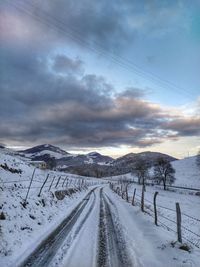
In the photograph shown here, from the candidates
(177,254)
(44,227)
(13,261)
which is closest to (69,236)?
(44,227)

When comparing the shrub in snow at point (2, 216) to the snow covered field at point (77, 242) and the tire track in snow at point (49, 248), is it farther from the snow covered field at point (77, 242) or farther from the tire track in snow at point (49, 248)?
the tire track in snow at point (49, 248)

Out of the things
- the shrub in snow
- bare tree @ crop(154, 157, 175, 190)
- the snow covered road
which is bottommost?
the snow covered road

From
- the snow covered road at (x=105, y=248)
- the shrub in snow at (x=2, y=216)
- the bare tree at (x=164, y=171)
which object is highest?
the bare tree at (x=164, y=171)

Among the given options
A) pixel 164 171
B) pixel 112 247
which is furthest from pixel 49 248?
pixel 164 171

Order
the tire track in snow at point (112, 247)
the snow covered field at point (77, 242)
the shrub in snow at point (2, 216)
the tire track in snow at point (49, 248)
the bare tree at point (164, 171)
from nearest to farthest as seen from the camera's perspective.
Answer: the tire track in snow at point (49, 248) < the tire track in snow at point (112, 247) < the snow covered field at point (77, 242) < the shrub in snow at point (2, 216) < the bare tree at point (164, 171)

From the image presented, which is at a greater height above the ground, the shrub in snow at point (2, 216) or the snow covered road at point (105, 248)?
the shrub in snow at point (2, 216)

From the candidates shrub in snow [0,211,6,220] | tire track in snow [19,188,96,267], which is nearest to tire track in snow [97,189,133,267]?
tire track in snow [19,188,96,267]

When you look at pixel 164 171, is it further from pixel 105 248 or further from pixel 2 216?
pixel 2 216

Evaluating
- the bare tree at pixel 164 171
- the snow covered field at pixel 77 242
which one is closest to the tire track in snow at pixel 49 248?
the snow covered field at pixel 77 242

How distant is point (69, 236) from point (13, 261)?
14.1 ft

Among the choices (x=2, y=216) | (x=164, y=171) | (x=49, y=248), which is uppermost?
Answer: (x=164, y=171)

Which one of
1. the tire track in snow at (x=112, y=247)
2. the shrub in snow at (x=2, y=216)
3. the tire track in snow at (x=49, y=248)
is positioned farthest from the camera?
the shrub in snow at (x=2, y=216)

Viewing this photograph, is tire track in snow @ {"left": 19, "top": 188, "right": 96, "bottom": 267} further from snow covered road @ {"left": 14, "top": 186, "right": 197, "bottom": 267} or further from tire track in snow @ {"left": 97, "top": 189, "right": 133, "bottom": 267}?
tire track in snow @ {"left": 97, "top": 189, "right": 133, "bottom": 267}

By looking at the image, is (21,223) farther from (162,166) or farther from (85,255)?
(162,166)
